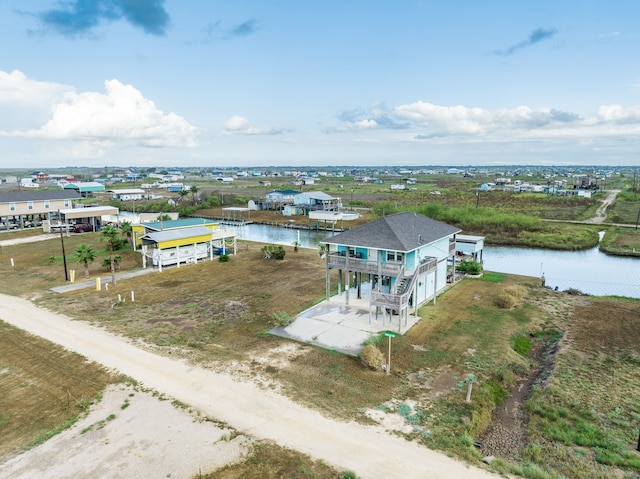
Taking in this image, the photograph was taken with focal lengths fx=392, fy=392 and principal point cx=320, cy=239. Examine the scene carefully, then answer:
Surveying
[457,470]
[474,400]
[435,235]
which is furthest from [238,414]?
[435,235]

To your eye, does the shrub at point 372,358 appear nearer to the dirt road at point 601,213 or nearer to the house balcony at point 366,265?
the house balcony at point 366,265

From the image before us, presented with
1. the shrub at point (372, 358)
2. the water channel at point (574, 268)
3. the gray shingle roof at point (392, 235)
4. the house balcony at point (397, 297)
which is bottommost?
the water channel at point (574, 268)

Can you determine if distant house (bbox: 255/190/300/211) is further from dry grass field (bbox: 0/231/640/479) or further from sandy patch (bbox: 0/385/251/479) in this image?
sandy patch (bbox: 0/385/251/479)

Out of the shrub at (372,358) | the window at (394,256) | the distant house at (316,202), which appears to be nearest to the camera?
the shrub at (372,358)

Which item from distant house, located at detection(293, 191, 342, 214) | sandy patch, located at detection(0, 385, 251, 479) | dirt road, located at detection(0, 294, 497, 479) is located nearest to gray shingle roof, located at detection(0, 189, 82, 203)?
distant house, located at detection(293, 191, 342, 214)

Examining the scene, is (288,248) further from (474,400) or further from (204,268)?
(474,400)

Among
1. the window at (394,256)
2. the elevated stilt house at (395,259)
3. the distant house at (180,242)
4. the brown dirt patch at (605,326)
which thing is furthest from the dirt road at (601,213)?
the distant house at (180,242)
